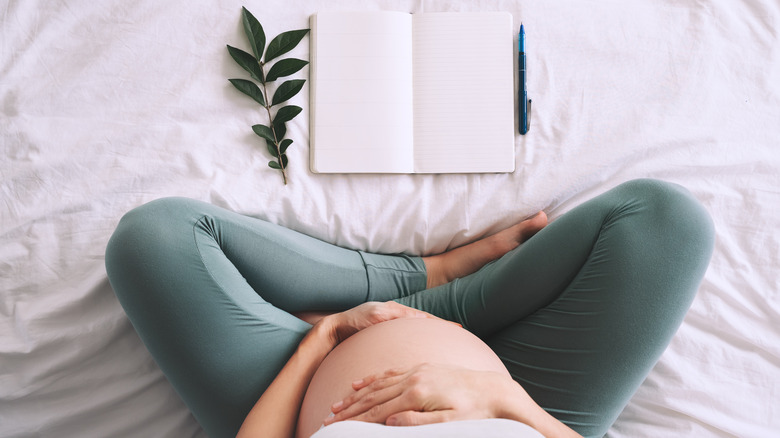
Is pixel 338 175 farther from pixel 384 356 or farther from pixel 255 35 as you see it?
pixel 384 356

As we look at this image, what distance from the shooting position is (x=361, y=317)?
0.86 m

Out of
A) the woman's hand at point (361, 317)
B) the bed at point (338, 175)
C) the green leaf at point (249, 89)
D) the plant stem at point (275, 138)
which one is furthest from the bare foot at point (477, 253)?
the green leaf at point (249, 89)

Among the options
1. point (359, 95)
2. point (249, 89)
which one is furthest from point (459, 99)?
point (249, 89)

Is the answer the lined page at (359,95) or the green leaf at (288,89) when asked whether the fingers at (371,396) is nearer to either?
the lined page at (359,95)

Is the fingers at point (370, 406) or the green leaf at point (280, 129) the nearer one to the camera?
the fingers at point (370, 406)

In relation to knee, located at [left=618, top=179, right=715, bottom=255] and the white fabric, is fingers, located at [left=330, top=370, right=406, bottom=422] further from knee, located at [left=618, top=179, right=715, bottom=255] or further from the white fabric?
knee, located at [left=618, top=179, right=715, bottom=255]

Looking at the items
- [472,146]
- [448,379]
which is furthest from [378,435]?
[472,146]

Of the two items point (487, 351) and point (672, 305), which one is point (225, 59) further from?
point (672, 305)

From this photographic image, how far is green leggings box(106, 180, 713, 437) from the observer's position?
783 mm

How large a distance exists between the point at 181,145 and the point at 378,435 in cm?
69

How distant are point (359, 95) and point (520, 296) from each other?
47 cm

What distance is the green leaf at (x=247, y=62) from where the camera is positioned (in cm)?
100

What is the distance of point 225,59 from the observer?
102 cm

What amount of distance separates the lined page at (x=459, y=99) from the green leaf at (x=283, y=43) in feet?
0.74
